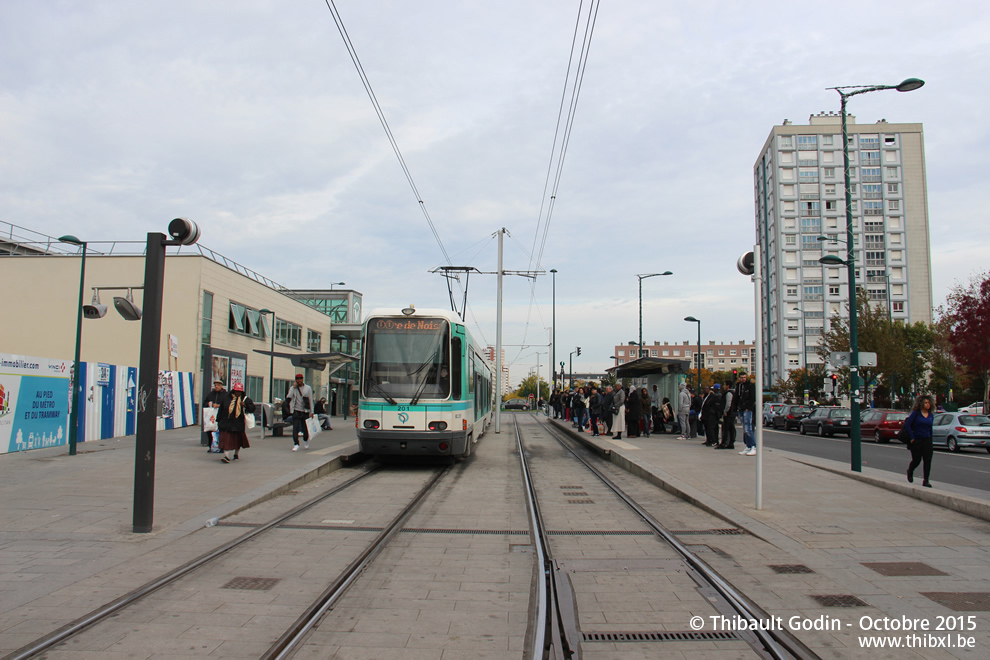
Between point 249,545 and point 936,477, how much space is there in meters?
13.3

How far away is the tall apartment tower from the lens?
8194 cm

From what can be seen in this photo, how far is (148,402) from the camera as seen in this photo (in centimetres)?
745

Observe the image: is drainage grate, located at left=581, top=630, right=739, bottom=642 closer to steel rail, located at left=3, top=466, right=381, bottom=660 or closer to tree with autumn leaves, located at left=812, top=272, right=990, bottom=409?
steel rail, located at left=3, top=466, right=381, bottom=660

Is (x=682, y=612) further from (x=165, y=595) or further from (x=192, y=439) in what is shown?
(x=192, y=439)

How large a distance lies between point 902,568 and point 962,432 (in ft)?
65.5

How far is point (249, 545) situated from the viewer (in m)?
6.92

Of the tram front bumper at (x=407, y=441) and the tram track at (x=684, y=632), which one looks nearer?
the tram track at (x=684, y=632)

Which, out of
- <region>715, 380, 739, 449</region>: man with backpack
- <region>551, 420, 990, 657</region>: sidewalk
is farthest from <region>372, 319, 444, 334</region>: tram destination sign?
<region>715, 380, 739, 449</region>: man with backpack

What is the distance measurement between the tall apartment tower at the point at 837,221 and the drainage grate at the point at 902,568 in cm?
8152

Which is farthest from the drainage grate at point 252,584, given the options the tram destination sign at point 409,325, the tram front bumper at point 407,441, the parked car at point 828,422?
the parked car at point 828,422

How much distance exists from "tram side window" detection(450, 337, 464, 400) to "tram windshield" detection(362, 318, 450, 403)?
0.31 feet

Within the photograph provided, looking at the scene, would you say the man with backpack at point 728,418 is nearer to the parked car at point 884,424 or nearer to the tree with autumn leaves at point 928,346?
the parked car at point 884,424

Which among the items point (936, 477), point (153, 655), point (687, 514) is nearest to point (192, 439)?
point (687, 514)

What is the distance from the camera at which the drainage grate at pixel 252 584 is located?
5449mm
